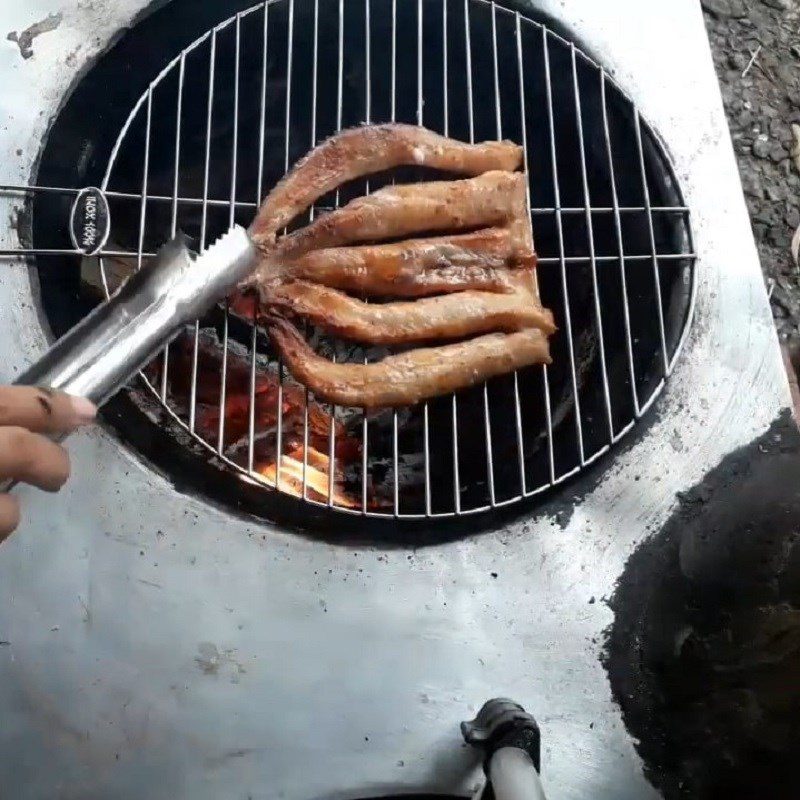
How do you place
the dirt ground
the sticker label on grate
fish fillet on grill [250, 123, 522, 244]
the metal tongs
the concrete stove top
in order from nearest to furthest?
the metal tongs → the concrete stove top → the sticker label on grate → fish fillet on grill [250, 123, 522, 244] → the dirt ground

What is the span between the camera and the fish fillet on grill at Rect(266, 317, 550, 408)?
5.31ft

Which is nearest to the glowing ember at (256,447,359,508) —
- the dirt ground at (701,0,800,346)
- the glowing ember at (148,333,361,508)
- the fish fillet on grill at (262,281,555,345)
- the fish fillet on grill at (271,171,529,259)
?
the glowing ember at (148,333,361,508)

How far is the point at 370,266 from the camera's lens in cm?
168

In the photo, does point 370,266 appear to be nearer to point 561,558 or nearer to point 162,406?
point 162,406

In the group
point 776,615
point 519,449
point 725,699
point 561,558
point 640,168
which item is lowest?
point 725,699

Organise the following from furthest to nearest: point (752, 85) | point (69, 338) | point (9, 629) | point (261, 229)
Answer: point (752, 85) < point (261, 229) < point (9, 629) < point (69, 338)

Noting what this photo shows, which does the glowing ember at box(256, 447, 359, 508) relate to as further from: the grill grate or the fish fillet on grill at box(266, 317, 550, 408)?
the fish fillet on grill at box(266, 317, 550, 408)

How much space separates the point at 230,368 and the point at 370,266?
0.48m

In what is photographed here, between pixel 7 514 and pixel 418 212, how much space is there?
1.05 meters

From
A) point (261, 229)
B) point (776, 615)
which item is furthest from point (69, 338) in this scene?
point (776, 615)

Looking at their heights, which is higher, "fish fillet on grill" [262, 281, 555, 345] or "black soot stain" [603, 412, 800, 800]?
"fish fillet on grill" [262, 281, 555, 345]

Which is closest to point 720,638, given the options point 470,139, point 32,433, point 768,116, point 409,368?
point 409,368

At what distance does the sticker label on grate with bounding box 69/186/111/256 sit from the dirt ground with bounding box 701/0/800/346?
1.86 meters

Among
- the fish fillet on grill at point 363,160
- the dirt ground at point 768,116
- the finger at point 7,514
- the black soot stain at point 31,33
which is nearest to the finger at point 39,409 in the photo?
the finger at point 7,514
